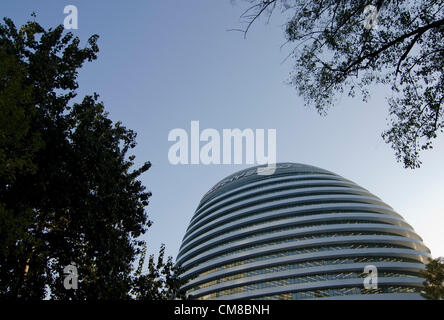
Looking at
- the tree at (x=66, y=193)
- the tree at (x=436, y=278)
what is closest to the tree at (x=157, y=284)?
the tree at (x=66, y=193)

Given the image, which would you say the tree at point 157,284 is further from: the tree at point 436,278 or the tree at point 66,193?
the tree at point 436,278

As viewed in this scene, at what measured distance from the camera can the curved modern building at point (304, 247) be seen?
40844 millimetres

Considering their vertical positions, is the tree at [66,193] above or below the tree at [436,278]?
above

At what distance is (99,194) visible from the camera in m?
10.5

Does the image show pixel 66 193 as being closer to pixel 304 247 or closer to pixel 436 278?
pixel 436 278

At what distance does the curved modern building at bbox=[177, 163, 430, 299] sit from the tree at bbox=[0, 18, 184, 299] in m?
32.8

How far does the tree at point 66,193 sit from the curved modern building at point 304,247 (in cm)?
3281

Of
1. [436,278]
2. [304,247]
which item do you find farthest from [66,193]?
[304,247]

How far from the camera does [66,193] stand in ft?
31.9

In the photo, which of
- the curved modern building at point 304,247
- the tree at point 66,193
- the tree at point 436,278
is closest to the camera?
the tree at point 66,193

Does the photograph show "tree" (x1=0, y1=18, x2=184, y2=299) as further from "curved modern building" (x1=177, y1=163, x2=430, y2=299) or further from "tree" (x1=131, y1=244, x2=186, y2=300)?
"curved modern building" (x1=177, y1=163, x2=430, y2=299)

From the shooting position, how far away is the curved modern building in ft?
134
